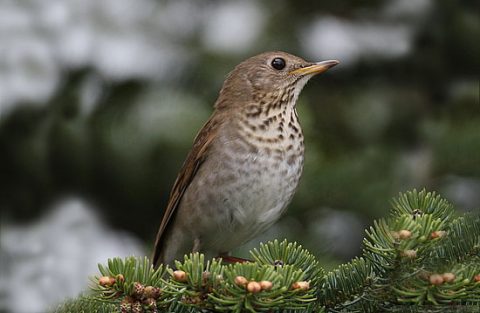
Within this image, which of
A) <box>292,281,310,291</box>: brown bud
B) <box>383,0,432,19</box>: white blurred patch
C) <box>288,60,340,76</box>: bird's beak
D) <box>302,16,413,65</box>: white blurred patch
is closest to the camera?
<box>292,281,310,291</box>: brown bud

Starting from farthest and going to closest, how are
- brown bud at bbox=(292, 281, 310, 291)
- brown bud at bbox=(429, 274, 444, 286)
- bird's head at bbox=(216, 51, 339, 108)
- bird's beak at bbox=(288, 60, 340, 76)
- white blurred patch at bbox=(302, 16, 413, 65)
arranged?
1. white blurred patch at bbox=(302, 16, 413, 65)
2. bird's head at bbox=(216, 51, 339, 108)
3. bird's beak at bbox=(288, 60, 340, 76)
4. brown bud at bbox=(292, 281, 310, 291)
5. brown bud at bbox=(429, 274, 444, 286)

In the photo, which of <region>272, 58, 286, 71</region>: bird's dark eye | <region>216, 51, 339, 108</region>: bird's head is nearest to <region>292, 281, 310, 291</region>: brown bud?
<region>216, 51, 339, 108</region>: bird's head

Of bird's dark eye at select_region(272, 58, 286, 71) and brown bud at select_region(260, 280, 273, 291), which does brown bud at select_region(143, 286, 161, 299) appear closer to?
brown bud at select_region(260, 280, 273, 291)

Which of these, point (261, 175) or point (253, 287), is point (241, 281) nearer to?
point (253, 287)

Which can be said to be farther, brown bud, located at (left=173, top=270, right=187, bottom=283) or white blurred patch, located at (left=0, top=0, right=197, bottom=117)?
white blurred patch, located at (left=0, top=0, right=197, bottom=117)

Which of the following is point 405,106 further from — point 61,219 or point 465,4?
point 61,219

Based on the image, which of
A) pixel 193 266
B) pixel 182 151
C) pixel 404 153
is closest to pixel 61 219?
pixel 182 151

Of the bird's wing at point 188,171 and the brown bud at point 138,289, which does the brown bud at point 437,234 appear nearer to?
the brown bud at point 138,289

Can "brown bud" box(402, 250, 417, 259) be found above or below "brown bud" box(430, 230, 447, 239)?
below

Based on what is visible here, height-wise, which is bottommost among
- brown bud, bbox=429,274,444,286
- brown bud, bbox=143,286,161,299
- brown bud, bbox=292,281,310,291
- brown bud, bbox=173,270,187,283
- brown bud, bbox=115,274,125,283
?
brown bud, bbox=143,286,161,299

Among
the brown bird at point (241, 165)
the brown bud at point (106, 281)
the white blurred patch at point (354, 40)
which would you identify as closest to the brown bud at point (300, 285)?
the brown bud at point (106, 281)
